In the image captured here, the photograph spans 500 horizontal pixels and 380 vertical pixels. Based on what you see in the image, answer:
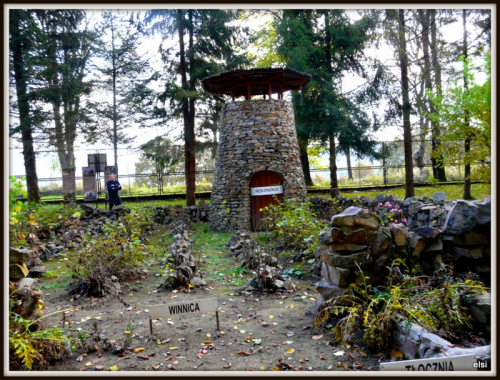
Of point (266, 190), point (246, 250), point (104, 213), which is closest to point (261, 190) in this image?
point (266, 190)

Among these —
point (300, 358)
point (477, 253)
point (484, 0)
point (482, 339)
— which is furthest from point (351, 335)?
point (484, 0)

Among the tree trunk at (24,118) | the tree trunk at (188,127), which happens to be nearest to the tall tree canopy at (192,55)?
the tree trunk at (188,127)

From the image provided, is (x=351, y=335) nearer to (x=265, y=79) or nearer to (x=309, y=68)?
(x=265, y=79)

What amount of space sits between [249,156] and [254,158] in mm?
199

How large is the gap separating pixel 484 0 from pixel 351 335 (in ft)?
11.0

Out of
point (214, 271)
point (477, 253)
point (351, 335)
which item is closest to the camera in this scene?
point (351, 335)

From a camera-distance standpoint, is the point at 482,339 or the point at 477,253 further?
the point at 477,253

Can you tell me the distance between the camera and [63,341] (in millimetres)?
3654

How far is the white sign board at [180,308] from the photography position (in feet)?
13.4

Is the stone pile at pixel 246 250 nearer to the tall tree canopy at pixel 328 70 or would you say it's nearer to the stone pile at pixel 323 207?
the stone pile at pixel 323 207

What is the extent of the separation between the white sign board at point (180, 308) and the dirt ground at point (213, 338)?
30 cm

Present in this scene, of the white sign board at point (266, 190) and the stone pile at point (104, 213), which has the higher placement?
the white sign board at point (266, 190)

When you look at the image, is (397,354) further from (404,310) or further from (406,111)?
(406,111)

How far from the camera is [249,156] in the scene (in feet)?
43.4
